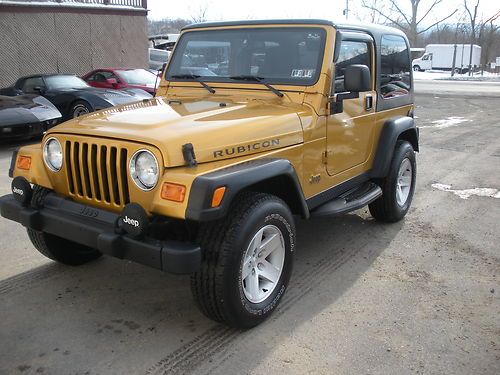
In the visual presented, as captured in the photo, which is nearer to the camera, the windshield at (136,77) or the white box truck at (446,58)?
the windshield at (136,77)

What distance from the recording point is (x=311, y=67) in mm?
3877

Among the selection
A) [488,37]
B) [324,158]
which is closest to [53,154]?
[324,158]

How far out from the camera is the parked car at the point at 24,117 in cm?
886

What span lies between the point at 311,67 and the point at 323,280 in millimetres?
1625

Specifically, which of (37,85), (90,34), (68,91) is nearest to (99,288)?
(68,91)

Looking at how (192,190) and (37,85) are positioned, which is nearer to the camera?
(192,190)

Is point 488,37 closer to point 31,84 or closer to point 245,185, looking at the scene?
point 31,84

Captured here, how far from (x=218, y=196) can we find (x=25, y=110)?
7710mm

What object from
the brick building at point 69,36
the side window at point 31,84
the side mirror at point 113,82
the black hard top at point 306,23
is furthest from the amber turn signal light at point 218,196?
the brick building at point 69,36

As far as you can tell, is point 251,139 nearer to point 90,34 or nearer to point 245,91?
point 245,91

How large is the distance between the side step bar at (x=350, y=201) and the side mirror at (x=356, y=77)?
0.95 m

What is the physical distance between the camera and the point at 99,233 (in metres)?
2.96

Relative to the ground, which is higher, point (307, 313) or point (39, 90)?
point (39, 90)

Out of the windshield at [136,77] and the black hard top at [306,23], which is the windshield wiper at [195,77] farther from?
the windshield at [136,77]
